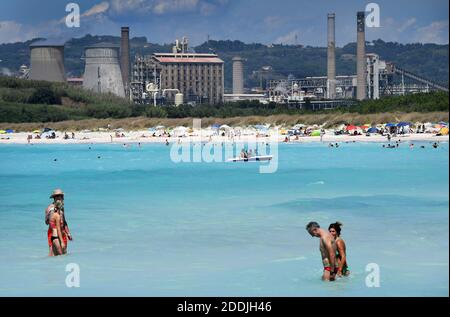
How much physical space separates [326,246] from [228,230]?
299 inches

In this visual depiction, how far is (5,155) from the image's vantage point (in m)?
61.7

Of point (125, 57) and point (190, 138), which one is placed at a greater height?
point (125, 57)

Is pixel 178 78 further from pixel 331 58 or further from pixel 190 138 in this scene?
pixel 190 138

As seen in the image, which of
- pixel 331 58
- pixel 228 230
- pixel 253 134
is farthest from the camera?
pixel 331 58

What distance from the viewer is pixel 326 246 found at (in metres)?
11.1

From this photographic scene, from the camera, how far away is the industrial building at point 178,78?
13138 centimetres

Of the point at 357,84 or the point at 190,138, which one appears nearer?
the point at 190,138

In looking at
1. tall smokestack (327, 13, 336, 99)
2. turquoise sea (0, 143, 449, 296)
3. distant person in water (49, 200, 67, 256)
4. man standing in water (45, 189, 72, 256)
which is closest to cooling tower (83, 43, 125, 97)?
tall smokestack (327, 13, 336, 99)

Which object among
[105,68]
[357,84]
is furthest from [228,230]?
[357,84]

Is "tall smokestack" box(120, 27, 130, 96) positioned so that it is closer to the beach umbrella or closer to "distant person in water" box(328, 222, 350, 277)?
the beach umbrella

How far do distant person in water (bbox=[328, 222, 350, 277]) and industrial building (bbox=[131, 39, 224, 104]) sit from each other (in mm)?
116225

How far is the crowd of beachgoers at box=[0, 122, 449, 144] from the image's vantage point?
6144 cm

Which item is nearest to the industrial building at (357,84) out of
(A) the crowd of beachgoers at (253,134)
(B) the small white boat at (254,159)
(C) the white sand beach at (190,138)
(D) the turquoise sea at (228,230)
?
(A) the crowd of beachgoers at (253,134)
